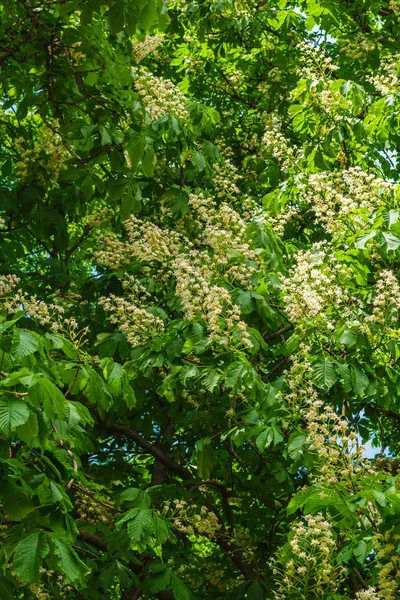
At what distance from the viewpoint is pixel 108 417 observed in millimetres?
6973

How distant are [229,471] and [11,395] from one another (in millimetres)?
3218

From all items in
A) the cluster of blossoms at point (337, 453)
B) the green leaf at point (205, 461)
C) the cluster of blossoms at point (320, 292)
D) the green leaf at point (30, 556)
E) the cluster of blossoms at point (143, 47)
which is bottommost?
the green leaf at point (30, 556)

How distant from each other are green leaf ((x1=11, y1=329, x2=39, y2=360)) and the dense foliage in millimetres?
11

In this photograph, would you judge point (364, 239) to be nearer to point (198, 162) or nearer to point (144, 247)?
point (144, 247)

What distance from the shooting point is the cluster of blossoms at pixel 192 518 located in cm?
570

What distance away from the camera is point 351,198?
5.85 metres

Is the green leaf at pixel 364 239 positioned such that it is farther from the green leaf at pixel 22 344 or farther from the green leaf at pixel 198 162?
the green leaf at pixel 22 344

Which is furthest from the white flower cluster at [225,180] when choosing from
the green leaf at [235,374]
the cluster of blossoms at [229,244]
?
the green leaf at [235,374]

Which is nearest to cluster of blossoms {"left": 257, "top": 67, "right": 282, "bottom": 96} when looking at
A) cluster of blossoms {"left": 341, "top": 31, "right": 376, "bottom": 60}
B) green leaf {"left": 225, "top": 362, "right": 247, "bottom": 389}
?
cluster of blossoms {"left": 341, "top": 31, "right": 376, "bottom": 60}

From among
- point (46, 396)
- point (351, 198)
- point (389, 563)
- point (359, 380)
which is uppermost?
point (351, 198)

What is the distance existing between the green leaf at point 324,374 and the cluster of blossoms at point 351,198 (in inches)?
34.6

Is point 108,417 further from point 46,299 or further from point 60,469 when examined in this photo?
point 60,469

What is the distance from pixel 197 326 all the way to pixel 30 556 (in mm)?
1996

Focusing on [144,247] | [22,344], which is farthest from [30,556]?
[144,247]
